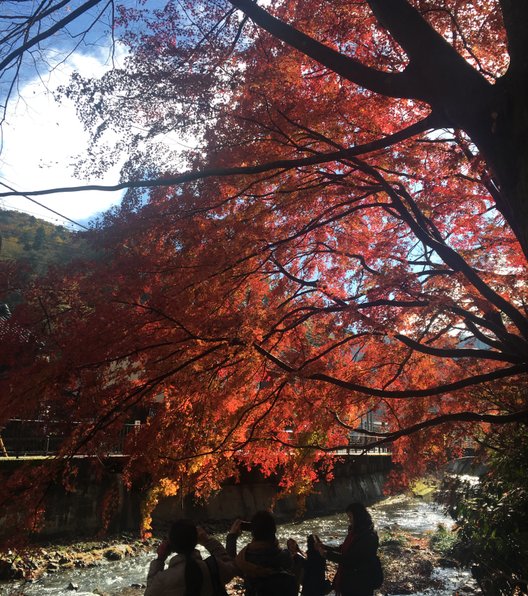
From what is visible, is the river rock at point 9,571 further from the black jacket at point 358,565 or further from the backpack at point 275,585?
the backpack at point 275,585

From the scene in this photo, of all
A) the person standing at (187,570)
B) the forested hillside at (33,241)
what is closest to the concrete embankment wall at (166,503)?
the person standing at (187,570)

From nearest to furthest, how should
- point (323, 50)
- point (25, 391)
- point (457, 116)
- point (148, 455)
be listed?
point (457, 116) < point (323, 50) < point (25, 391) < point (148, 455)

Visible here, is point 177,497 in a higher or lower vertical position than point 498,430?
lower

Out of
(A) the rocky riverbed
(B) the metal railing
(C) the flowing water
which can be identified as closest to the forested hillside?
(B) the metal railing

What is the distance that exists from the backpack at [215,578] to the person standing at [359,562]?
149cm

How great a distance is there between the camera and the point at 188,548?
2.89 meters

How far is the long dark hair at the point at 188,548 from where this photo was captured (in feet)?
9.05

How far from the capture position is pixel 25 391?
16.1 ft

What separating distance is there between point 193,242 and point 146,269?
2.40ft

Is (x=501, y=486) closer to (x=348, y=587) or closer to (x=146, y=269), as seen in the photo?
(x=348, y=587)

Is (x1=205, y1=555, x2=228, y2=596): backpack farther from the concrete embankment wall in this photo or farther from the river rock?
the river rock

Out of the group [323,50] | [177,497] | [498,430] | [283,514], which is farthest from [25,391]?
[283,514]

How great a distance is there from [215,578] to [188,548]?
0.26 meters

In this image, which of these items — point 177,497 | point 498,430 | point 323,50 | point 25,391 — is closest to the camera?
point 323,50
